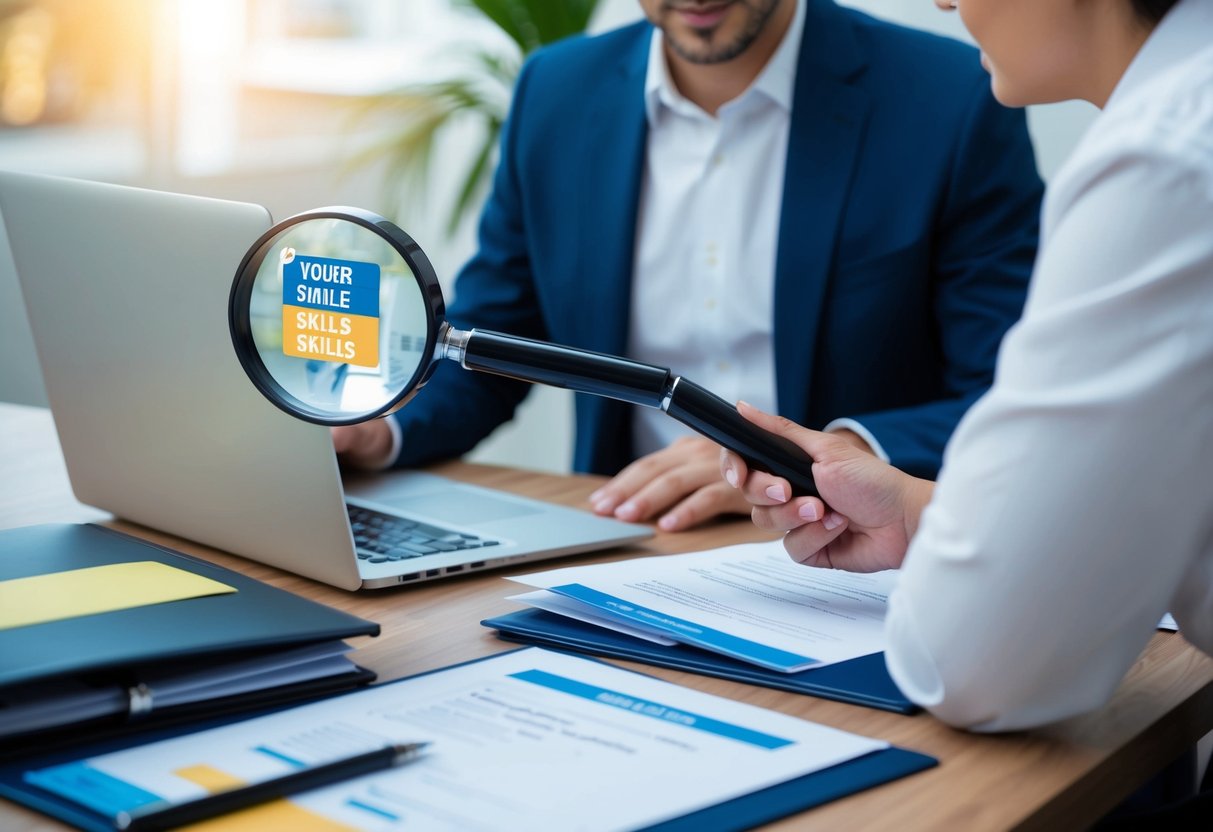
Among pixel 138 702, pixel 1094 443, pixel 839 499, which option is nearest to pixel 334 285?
pixel 138 702

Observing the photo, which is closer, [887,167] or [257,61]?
[887,167]

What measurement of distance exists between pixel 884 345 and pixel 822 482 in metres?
0.91

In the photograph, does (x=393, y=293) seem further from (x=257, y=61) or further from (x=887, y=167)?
(x=257, y=61)

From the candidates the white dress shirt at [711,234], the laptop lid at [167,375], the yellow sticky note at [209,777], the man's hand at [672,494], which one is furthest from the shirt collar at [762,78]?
the yellow sticky note at [209,777]

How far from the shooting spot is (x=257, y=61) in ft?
14.1

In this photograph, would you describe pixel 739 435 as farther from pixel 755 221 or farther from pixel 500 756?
pixel 755 221

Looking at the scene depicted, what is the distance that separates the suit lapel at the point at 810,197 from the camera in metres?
1.88

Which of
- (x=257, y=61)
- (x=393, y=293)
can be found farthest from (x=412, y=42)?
(x=393, y=293)

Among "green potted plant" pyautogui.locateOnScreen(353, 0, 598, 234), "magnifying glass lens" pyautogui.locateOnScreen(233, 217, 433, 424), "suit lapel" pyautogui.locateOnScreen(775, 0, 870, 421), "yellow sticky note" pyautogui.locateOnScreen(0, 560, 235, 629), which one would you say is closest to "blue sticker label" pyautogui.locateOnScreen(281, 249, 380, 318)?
"magnifying glass lens" pyautogui.locateOnScreen(233, 217, 433, 424)

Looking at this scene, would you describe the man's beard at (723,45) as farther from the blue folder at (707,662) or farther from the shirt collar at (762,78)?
the blue folder at (707,662)

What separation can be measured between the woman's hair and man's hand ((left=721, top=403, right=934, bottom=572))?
387 millimetres

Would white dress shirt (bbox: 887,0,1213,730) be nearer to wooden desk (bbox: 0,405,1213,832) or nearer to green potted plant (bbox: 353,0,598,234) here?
wooden desk (bbox: 0,405,1213,832)

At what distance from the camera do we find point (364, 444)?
1.56 m

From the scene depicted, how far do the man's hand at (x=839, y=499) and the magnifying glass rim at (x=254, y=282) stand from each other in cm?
27
